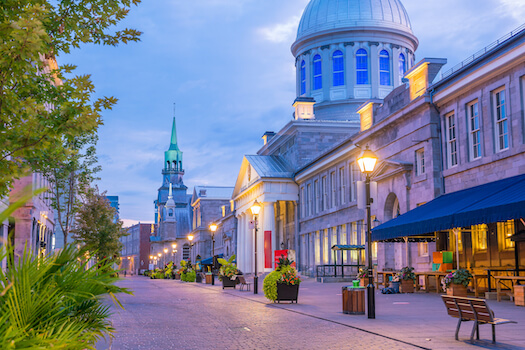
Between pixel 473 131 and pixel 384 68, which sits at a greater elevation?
pixel 384 68

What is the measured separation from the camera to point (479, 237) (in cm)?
2780

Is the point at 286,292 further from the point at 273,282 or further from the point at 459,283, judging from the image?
the point at 459,283

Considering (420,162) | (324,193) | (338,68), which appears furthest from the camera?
(338,68)

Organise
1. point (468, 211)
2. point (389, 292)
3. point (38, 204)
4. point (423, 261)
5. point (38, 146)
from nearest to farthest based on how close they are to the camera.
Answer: point (38, 146) → point (468, 211) → point (389, 292) → point (423, 261) → point (38, 204)

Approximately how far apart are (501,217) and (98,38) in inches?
525

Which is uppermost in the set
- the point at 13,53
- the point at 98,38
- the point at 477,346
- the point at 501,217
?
the point at 98,38

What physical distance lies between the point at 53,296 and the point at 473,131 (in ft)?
82.2

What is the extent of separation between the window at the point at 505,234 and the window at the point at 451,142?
4.48m

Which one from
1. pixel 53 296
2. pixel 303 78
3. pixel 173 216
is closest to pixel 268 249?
pixel 303 78

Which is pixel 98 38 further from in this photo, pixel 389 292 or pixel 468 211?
pixel 389 292

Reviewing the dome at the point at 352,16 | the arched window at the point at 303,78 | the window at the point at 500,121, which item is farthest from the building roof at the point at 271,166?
the window at the point at 500,121

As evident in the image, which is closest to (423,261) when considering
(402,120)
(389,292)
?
(389,292)

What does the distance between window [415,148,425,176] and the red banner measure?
92.2ft

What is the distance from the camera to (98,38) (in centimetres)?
1167
